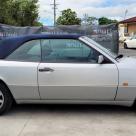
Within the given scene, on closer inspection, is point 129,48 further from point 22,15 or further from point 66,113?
point 66,113

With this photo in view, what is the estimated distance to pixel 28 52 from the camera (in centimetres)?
666

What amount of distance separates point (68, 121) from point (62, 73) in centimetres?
83

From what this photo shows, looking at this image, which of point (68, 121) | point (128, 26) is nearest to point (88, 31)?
point (68, 121)

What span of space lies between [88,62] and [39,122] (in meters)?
1.34

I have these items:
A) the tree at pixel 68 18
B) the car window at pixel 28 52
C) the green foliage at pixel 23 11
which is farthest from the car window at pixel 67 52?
the tree at pixel 68 18

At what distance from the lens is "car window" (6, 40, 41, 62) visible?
21.7 feet

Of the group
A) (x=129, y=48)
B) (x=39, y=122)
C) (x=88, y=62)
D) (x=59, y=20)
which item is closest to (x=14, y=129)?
(x=39, y=122)

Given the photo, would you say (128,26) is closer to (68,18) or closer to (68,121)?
(68,18)

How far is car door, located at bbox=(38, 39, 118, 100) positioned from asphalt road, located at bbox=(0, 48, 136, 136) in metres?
0.37

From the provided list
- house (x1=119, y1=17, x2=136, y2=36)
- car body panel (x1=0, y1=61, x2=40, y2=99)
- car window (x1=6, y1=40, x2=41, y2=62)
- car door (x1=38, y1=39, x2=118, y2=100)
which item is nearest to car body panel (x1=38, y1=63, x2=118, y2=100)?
car door (x1=38, y1=39, x2=118, y2=100)

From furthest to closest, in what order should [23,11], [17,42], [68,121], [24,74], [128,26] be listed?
[128,26]
[23,11]
[17,42]
[24,74]
[68,121]

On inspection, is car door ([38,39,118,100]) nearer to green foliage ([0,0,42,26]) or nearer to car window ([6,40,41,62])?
car window ([6,40,41,62])

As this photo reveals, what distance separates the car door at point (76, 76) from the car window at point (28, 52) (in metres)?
0.15

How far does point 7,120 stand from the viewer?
637 cm
